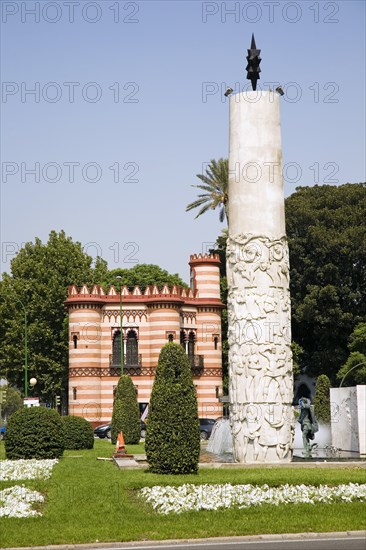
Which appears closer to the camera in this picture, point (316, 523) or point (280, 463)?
point (316, 523)

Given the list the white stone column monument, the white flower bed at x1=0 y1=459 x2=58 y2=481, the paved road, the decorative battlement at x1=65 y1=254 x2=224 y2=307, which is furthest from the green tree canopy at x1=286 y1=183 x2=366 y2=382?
the paved road

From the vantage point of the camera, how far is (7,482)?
2120 cm

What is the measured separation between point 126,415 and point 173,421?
18514 millimetres

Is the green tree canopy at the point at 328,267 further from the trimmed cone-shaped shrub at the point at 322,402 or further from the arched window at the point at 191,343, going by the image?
the trimmed cone-shaped shrub at the point at 322,402

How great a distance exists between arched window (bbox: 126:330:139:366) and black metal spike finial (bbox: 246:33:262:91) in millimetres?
36027

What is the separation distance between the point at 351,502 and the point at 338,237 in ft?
159

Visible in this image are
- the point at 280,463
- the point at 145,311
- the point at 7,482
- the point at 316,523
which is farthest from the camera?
the point at 145,311

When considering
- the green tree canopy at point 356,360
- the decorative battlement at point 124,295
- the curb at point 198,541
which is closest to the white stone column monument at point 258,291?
the curb at point 198,541

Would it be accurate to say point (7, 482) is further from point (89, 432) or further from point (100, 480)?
point (89, 432)

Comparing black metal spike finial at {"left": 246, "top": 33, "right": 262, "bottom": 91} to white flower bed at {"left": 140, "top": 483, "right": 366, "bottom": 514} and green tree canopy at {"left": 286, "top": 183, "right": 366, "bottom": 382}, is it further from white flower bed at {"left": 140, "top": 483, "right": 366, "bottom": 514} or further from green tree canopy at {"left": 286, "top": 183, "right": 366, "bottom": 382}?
green tree canopy at {"left": 286, "top": 183, "right": 366, "bottom": 382}

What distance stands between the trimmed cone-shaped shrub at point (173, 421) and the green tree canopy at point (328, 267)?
40930 millimetres

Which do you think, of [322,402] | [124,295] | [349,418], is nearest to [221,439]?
[349,418]

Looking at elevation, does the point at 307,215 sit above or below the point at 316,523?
above

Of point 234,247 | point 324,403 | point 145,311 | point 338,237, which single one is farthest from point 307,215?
point 234,247
